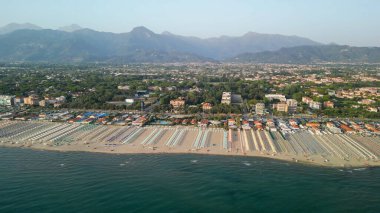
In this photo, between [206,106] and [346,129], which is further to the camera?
[206,106]

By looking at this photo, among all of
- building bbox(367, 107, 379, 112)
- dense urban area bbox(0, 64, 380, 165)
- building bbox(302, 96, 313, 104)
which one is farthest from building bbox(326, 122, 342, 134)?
building bbox(302, 96, 313, 104)

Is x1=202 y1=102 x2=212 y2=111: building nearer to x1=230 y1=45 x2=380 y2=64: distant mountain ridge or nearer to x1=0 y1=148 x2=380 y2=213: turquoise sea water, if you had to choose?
x1=0 y1=148 x2=380 y2=213: turquoise sea water

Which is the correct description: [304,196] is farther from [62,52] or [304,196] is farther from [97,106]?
[62,52]

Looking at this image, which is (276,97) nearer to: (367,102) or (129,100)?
(367,102)

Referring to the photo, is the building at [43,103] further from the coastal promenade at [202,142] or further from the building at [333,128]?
the building at [333,128]

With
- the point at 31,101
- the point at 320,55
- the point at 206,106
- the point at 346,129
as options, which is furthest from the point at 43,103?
the point at 320,55

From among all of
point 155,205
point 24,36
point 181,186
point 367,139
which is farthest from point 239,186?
point 24,36

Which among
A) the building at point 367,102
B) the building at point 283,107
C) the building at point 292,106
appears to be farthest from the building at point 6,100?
the building at point 367,102
